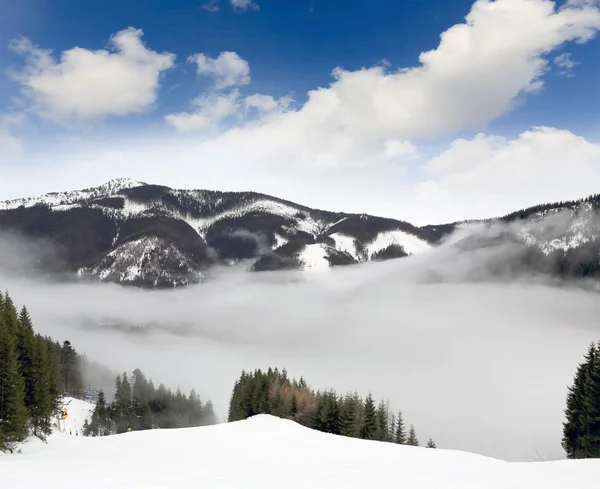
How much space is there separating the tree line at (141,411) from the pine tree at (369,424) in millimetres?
76168

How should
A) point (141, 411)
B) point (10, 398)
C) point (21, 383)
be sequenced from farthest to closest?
point (141, 411) → point (21, 383) → point (10, 398)

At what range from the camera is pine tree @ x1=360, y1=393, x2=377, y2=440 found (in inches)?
2283

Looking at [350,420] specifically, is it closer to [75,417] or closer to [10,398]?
[10,398]

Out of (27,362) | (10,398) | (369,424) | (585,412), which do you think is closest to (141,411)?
(369,424)

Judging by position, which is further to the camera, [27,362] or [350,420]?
[350,420]

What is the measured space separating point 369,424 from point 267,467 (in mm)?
40443

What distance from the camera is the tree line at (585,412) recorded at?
39906 mm

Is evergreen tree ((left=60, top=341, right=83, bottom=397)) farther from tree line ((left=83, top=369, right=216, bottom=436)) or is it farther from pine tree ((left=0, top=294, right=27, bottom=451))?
pine tree ((left=0, top=294, right=27, bottom=451))

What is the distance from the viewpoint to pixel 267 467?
73.5 ft

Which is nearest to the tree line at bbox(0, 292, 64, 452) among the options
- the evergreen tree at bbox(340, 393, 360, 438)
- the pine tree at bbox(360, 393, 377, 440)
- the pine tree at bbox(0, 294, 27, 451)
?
the pine tree at bbox(0, 294, 27, 451)

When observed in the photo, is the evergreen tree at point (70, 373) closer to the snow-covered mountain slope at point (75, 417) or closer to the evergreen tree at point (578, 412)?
the snow-covered mountain slope at point (75, 417)

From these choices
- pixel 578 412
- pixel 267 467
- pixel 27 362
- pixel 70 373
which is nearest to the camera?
pixel 267 467

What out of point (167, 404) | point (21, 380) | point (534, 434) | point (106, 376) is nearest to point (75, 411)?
point (167, 404)

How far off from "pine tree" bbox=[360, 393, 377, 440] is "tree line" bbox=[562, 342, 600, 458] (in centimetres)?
2362
